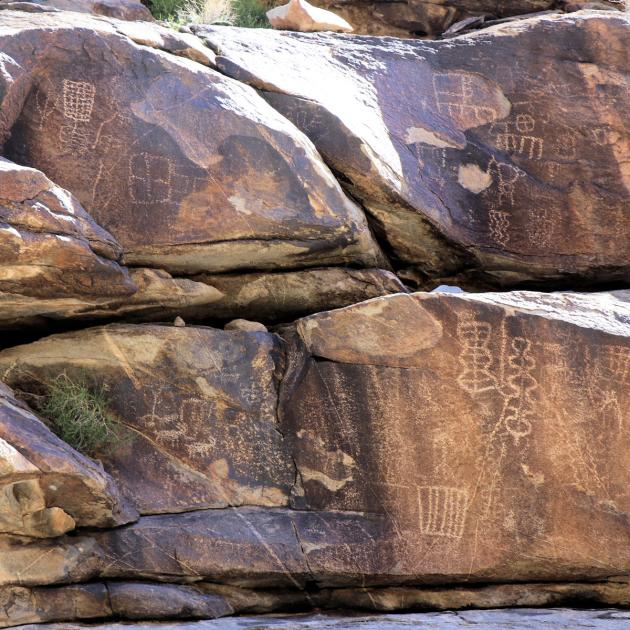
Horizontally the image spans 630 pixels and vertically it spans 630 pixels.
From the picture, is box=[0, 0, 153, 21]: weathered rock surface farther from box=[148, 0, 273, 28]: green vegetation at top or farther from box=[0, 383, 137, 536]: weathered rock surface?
box=[0, 383, 137, 536]: weathered rock surface

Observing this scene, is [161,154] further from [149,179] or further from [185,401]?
[185,401]

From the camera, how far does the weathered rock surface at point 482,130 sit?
5906 millimetres

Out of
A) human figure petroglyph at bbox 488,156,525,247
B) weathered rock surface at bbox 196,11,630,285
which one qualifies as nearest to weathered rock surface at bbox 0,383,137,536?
weathered rock surface at bbox 196,11,630,285

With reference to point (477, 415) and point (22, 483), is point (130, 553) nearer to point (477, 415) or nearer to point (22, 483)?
point (22, 483)

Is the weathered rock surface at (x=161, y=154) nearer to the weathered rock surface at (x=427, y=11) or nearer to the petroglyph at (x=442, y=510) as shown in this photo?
the petroglyph at (x=442, y=510)

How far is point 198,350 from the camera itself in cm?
550

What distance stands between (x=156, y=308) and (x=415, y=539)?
5.92 ft

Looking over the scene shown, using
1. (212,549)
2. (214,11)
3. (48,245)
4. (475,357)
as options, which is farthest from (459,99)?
(212,549)

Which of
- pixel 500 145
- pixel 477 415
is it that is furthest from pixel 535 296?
pixel 500 145

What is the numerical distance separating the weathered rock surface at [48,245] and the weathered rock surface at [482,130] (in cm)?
140

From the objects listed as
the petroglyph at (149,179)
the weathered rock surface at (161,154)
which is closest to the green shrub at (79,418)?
the weathered rock surface at (161,154)

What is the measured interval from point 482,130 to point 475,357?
5.41 ft

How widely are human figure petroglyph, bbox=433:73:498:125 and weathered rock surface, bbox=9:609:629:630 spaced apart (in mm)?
2921

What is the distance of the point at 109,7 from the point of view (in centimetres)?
689
